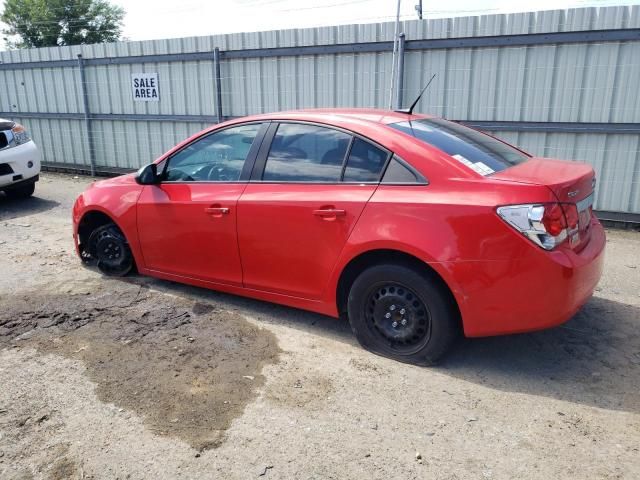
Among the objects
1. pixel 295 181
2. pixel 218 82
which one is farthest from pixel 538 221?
pixel 218 82

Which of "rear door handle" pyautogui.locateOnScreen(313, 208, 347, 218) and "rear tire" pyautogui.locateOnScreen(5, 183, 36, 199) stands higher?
"rear door handle" pyautogui.locateOnScreen(313, 208, 347, 218)

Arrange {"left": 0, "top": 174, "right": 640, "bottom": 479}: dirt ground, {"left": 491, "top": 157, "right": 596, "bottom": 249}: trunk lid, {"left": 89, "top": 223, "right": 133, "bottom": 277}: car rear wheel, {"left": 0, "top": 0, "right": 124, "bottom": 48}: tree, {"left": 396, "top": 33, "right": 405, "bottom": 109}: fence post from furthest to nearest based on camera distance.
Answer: {"left": 0, "top": 0, "right": 124, "bottom": 48}: tree, {"left": 396, "top": 33, "right": 405, "bottom": 109}: fence post, {"left": 89, "top": 223, "right": 133, "bottom": 277}: car rear wheel, {"left": 491, "top": 157, "right": 596, "bottom": 249}: trunk lid, {"left": 0, "top": 174, "right": 640, "bottom": 479}: dirt ground

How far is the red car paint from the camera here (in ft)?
10.2

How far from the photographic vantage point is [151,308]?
4.51 m

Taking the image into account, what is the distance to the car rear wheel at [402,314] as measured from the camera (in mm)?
3342

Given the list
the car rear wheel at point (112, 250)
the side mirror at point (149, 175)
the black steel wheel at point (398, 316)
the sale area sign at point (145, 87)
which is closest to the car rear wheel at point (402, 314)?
the black steel wheel at point (398, 316)

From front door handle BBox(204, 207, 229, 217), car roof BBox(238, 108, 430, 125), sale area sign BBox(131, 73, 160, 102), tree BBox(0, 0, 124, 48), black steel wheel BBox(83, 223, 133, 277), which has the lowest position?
black steel wheel BBox(83, 223, 133, 277)

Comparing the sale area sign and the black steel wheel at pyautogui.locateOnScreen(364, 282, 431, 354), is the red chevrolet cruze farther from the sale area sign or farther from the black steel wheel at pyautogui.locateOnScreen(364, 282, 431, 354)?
the sale area sign

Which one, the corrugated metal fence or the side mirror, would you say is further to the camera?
the corrugated metal fence

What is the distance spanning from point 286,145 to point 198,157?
0.90 meters

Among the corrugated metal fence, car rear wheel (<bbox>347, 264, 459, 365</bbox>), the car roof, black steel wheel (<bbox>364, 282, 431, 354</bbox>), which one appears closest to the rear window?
the car roof

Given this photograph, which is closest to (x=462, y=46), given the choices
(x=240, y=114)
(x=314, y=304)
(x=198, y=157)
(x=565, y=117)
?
(x=565, y=117)

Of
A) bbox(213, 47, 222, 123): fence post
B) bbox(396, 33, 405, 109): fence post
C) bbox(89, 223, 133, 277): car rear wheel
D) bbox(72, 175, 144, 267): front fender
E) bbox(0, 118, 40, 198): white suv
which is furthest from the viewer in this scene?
bbox(213, 47, 222, 123): fence post

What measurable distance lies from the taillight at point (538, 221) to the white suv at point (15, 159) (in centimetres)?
766
